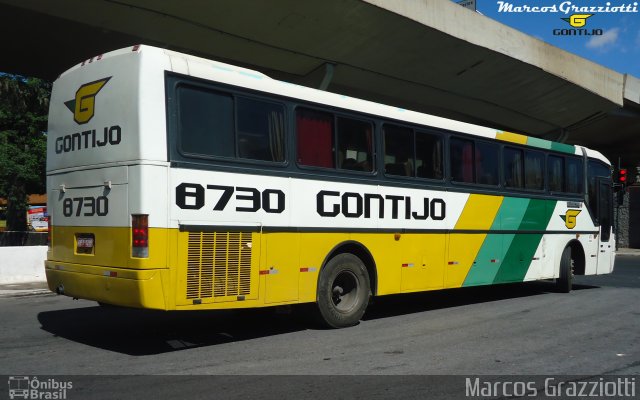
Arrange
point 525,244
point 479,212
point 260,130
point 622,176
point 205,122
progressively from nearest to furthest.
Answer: point 205,122
point 260,130
point 479,212
point 525,244
point 622,176

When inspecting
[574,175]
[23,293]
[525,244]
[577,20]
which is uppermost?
[577,20]

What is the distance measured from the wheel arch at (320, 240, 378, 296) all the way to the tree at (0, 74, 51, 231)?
22.9 m

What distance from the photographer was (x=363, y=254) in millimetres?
8742

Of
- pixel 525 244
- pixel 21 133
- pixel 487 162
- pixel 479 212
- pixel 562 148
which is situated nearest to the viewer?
pixel 479 212

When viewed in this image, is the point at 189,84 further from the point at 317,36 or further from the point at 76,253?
the point at 317,36

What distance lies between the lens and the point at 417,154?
9523mm

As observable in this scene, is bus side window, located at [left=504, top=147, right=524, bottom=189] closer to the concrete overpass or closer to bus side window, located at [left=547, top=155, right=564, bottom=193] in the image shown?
bus side window, located at [left=547, top=155, right=564, bottom=193]

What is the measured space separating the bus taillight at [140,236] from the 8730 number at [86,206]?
549mm

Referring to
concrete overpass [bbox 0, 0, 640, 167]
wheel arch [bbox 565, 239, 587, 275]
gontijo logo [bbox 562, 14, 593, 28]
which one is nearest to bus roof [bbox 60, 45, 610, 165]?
wheel arch [bbox 565, 239, 587, 275]

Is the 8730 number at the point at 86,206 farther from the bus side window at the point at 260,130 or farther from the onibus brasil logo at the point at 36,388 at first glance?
the onibus brasil logo at the point at 36,388

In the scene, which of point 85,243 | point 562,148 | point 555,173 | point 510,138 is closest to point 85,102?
point 85,243

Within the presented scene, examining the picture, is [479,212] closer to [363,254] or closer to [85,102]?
[363,254]

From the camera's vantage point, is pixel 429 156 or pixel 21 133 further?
pixel 21 133

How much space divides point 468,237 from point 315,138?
12.5ft
